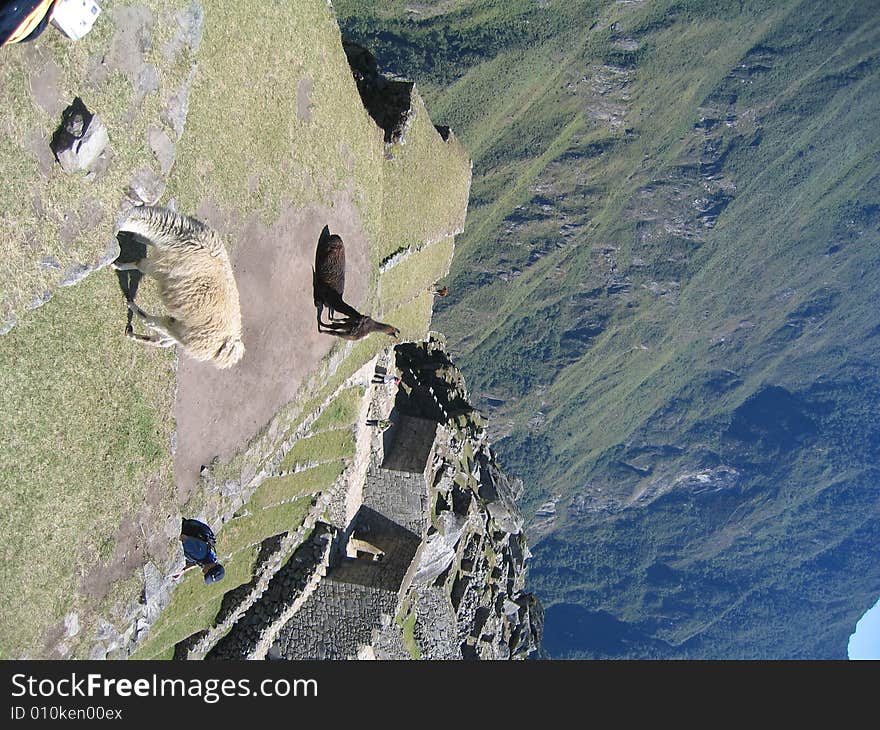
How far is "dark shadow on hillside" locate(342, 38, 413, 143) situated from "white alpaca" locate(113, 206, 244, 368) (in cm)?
868

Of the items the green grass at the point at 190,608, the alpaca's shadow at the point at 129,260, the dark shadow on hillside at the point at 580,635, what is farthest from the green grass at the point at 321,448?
the dark shadow on hillside at the point at 580,635

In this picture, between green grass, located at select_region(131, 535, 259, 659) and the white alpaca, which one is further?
green grass, located at select_region(131, 535, 259, 659)

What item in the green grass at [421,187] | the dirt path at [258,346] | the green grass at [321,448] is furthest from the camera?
the green grass at [421,187]

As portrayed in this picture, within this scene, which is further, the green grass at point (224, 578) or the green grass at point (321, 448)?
the green grass at point (321, 448)

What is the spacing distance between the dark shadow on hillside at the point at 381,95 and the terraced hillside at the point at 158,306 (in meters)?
0.89

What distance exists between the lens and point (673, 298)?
110 metres

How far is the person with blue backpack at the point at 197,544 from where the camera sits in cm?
→ 1246

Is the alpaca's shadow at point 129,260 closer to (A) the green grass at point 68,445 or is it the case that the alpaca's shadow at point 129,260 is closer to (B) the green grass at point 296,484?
(A) the green grass at point 68,445

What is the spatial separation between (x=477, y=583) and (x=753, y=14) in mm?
96793

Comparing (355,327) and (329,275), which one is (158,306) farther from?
(355,327)

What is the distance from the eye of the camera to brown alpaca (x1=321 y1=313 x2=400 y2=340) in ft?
50.4

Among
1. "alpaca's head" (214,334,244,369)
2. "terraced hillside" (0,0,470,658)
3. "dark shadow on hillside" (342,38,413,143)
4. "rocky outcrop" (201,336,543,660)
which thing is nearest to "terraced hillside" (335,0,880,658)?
"rocky outcrop" (201,336,543,660)

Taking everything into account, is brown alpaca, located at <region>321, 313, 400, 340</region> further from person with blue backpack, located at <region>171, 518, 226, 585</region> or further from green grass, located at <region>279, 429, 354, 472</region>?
person with blue backpack, located at <region>171, 518, 226, 585</region>

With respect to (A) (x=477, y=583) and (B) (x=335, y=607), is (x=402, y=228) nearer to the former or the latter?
(B) (x=335, y=607)
